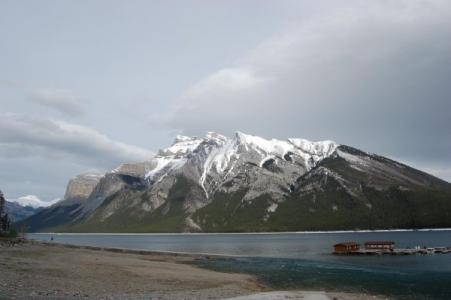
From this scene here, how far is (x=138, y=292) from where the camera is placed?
54.8 m

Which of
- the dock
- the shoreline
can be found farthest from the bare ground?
the dock

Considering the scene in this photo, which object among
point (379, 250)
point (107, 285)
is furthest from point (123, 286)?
point (379, 250)

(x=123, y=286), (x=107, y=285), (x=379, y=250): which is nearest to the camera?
(x=107, y=285)

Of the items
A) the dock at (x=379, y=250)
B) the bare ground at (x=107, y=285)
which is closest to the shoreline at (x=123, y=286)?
the bare ground at (x=107, y=285)

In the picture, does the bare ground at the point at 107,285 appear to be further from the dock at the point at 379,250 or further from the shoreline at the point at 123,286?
the dock at the point at 379,250

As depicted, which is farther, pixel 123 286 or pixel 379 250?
pixel 379 250

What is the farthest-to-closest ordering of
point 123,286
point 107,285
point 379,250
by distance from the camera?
point 379,250, point 123,286, point 107,285

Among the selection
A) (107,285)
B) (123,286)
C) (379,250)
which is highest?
(107,285)

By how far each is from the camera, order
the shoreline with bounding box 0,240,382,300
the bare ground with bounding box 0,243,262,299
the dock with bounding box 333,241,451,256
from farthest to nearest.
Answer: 1. the dock with bounding box 333,241,451,256
2. the shoreline with bounding box 0,240,382,300
3. the bare ground with bounding box 0,243,262,299

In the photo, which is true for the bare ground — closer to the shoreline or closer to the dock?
the shoreline

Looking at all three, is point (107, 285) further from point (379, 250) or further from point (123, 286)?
point (379, 250)

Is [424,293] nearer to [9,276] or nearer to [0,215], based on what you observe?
[9,276]

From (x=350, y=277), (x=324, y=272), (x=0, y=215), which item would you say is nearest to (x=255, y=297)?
(x=350, y=277)

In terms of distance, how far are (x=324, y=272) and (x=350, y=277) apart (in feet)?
29.6
